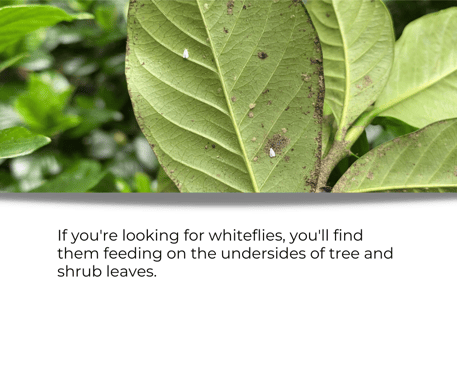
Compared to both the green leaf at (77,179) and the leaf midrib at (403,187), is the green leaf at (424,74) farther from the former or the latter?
the green leaf at (77,179)

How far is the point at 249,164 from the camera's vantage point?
42 centimetres

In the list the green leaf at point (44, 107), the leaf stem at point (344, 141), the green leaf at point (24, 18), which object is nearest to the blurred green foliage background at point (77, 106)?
the green leaf at point (44, 107)

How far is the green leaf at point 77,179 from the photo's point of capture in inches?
17.8

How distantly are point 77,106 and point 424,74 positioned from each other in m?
0.44

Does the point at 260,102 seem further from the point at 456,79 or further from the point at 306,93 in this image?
the point at 456,79

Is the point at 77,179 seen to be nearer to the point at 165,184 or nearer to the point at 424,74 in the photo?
the point at 165,184

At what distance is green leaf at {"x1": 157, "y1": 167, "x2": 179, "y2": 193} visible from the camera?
44 centimetres

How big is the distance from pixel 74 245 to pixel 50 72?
24cm

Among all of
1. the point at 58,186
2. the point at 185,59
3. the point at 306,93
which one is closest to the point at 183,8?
the point at 185,59

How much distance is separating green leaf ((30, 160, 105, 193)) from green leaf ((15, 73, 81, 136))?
0.06 meters

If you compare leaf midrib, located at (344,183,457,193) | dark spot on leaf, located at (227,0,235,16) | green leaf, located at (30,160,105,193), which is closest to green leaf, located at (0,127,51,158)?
green leaf, located at (30,160,105,193)

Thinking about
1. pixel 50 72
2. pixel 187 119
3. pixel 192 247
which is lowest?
pixel 192 247

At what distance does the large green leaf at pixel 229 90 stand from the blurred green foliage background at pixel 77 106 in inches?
4.6

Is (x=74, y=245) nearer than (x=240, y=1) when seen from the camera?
No
